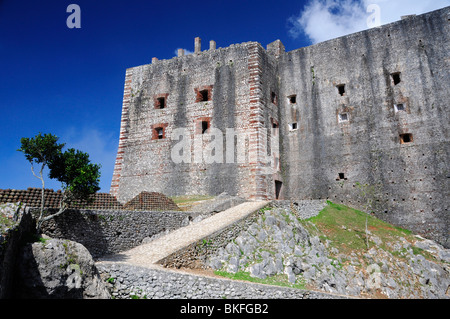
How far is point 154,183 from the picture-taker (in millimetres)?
25406

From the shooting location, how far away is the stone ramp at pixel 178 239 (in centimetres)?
1297

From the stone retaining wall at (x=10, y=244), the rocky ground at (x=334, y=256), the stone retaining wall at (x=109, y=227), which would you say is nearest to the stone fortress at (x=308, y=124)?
the rocky ground at (x=334, y=256)

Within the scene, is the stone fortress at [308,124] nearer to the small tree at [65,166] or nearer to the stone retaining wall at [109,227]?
the stone retaining wall at [109,227]

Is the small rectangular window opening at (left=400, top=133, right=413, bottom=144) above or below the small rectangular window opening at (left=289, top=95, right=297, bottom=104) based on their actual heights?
below

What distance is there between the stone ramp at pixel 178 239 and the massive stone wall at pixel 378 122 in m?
7.28

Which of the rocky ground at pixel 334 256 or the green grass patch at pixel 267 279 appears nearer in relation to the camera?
the green grass patch at pixel 267 279

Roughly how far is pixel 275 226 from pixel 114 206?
817 cm

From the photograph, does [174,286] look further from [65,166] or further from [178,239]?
[65,166]

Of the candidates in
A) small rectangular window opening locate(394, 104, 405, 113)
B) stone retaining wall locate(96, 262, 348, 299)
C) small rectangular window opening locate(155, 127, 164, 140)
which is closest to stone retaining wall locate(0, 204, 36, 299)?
stone retaining wall locate(96, 262, 348, 299)

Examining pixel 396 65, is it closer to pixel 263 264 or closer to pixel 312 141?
pixel 312 141

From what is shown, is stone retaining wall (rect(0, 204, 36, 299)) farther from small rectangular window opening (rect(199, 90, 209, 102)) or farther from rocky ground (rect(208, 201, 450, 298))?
small rectangular window opening (rect(199, 90, 209, 102))

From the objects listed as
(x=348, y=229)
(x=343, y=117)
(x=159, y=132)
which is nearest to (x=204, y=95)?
(x=159, y=132)

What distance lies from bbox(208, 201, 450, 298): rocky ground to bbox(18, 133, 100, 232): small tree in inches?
233

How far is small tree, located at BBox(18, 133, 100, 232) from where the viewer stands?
42.9 feet
